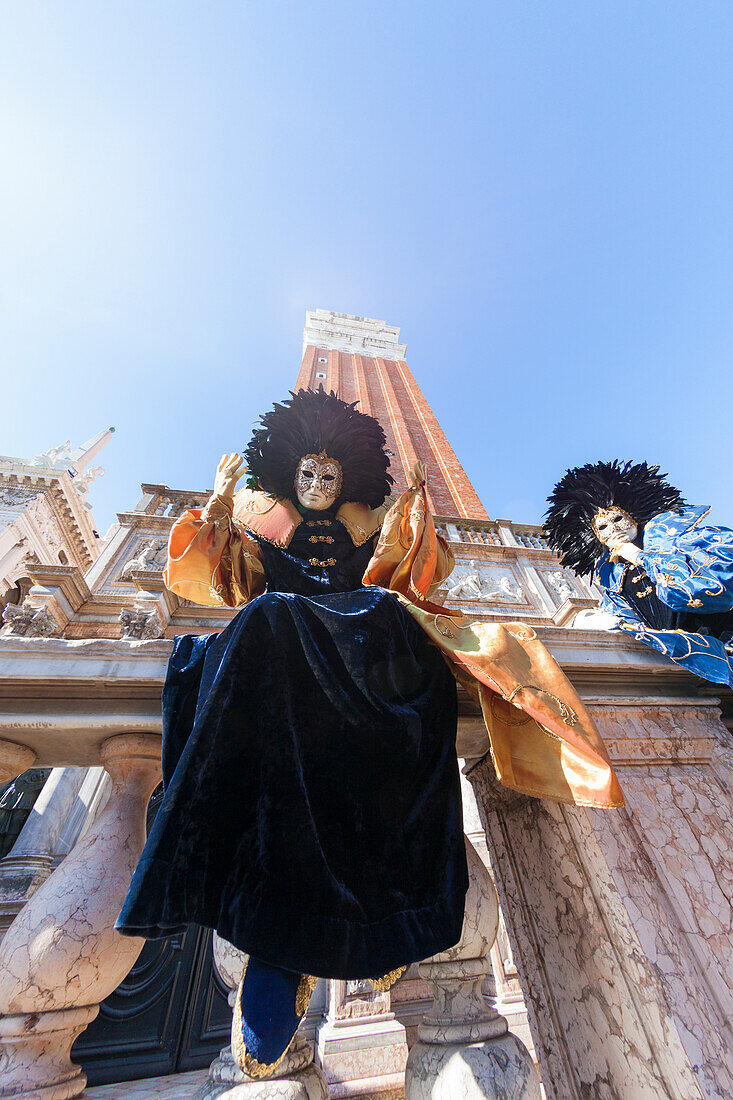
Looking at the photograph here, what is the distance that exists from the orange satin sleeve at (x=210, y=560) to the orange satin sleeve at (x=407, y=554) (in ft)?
2.07

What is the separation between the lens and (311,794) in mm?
1251

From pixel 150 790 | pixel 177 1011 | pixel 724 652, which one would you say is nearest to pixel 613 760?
pixel 724 652

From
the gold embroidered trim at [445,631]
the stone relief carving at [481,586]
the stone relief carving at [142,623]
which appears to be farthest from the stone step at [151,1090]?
the stone relief carving at [481,586]

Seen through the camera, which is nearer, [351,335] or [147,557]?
[147,557]

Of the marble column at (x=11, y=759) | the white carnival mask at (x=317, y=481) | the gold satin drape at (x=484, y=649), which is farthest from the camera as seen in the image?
the white carnival mask at (x=317, y=481)

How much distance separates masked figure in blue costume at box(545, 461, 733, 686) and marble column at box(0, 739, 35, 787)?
8.08 ft

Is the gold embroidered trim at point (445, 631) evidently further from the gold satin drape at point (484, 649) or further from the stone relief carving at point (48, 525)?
the stone relief carving at point (48, 525)

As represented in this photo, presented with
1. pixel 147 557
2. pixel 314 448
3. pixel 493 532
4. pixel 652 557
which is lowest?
pixel 652 557

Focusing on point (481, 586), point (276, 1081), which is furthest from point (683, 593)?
point (481, 586)

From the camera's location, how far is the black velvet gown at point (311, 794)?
103cm

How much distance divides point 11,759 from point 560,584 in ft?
30.6

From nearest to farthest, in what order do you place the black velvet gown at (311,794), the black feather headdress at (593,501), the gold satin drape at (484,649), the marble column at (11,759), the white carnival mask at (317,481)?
the black velvet gown at (311,794) < the gold satin drape at (484,649) < the marble column at (11,759) < the white carnival mask at (317,481) < the black feather headdress at (593,501)

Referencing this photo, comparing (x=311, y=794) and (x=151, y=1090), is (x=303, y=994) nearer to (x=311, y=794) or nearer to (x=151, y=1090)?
(x=311, y=794)

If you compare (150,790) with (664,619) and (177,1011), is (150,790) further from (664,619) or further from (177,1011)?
(177,1011)
